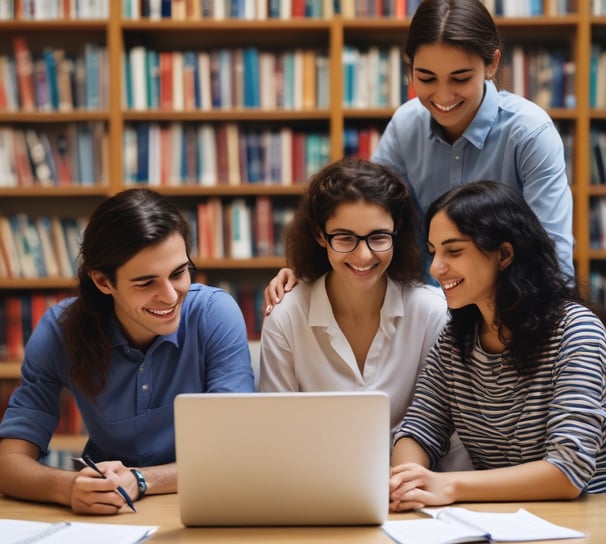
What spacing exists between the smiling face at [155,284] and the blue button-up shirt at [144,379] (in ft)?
0.24

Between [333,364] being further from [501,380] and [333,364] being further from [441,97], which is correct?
[441,97]

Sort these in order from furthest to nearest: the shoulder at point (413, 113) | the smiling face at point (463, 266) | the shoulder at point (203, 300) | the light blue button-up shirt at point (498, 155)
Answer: the shoulder at point (413, 113) < the light blue button-up shirt at point (498, 155) < the shoulder at point (203, 300) < the smiling face at point (463, 266)

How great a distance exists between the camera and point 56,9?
145 inches

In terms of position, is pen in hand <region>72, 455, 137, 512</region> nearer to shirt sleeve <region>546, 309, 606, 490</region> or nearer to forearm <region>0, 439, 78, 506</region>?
forearm <region>0, 439, 78, 506</region>

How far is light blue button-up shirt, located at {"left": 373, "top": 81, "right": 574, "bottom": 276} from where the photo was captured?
2215mm

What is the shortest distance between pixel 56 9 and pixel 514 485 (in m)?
2.93

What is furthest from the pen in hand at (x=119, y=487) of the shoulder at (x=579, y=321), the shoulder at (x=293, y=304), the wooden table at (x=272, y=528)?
the shoulder at (x=579, y=321)

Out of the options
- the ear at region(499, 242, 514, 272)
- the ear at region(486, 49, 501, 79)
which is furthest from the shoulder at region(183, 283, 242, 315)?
the ear at region(486, 49, 501, 79)

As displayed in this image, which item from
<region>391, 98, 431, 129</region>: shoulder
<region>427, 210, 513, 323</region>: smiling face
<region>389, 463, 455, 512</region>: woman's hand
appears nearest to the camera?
<region>389, 463, 455, 512</region>: woman's hand

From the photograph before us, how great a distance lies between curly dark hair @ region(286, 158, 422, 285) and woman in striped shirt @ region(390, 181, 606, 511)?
0.20 metres

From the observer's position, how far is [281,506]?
1411mm

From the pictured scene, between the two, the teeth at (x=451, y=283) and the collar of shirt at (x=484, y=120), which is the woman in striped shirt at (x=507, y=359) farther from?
the collar of shirt at (x=484, y=120)

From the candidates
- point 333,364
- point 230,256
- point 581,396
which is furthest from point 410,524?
point 230,256

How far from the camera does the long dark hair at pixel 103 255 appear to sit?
1841mm
